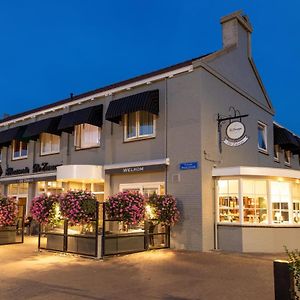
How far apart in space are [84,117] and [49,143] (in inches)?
175

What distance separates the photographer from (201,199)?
1328cm

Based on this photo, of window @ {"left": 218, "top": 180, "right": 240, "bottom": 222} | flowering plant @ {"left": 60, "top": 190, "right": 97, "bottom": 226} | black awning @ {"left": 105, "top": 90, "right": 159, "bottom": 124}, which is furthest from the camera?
black awning @ {"left": 105, "top": 90, "right": 159, "bottom": 124}

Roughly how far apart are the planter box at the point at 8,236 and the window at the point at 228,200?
8327 millimetres

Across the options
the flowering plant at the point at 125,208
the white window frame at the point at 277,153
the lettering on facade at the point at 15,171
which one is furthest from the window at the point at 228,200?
the lettering on facade at the point at 15,171

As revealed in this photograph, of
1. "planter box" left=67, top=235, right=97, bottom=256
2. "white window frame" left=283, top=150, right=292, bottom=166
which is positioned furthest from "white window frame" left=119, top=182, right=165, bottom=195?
"white window frame" left=283, top=150, right=292, bottom=166

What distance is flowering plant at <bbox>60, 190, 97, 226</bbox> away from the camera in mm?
11586

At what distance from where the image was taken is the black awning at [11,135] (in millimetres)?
20380

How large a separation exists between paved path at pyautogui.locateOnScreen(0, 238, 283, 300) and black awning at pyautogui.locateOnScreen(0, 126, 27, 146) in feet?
30.1

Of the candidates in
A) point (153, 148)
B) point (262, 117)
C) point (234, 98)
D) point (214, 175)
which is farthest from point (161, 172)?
point (262, 117)

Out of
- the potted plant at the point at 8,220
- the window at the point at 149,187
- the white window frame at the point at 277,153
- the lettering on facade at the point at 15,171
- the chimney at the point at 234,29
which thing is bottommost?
the potted plant at the point at 8,220

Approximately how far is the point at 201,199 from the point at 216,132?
2.90m

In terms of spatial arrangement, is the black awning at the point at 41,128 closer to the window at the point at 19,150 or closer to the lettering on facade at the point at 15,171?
the window at the point at 19,150

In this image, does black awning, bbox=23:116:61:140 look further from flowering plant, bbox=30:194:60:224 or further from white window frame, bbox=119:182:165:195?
flowering plant, bbox=30:194:60:224

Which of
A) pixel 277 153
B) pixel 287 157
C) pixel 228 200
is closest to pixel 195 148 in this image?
pixel 228 200
